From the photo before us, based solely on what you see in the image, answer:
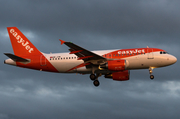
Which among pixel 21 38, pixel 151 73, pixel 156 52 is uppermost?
pixel 21 38

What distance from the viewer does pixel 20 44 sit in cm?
4844

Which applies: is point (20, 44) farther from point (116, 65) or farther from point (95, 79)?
point (116, 65)

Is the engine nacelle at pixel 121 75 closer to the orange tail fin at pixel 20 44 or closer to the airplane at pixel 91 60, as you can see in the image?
the airplane at pixel 91 60

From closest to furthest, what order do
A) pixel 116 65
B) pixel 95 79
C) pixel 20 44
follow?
pixel 116 65
pixel 95 79
pixel 20 44

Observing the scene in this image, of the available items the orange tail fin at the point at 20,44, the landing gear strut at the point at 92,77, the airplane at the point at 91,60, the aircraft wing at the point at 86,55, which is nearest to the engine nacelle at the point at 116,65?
the airplane at the point at 91,60

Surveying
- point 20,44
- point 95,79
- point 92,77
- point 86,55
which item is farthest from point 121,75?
point 20,44

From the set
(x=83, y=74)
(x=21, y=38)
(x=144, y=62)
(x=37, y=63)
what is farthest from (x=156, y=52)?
(x=21, y=38)

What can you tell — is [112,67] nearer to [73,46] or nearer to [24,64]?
[73,46]

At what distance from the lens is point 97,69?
43.7m

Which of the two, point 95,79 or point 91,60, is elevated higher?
point 91,60

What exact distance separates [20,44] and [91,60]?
46.4 feet

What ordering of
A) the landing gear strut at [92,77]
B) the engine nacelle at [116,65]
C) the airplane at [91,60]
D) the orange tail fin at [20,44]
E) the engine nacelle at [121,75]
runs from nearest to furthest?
the engine nacelle at [116,65] < the airplane at [91,60] < the landing gear strut at [92,77] < the engine nacelle at [121,75] < the orange tail fin at [20,44]

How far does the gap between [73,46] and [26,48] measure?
41.6 feet

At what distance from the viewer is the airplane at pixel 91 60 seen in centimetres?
4147
